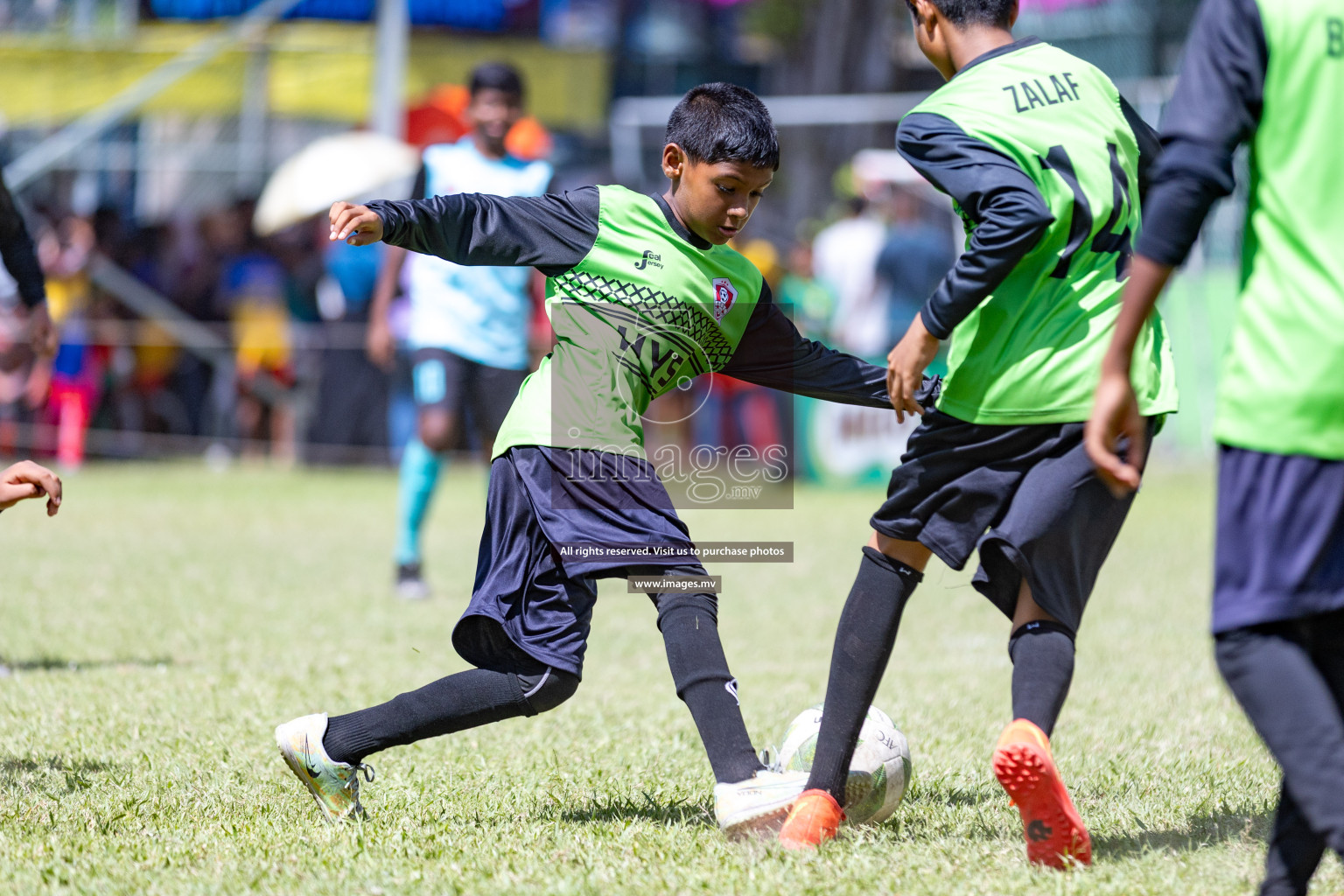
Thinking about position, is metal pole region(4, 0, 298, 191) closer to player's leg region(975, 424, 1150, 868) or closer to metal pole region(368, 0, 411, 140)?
metal pole region(368, 0, 411, 140)

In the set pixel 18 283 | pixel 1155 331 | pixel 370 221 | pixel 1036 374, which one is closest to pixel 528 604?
pixel 370 221

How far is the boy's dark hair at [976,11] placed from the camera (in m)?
3.20

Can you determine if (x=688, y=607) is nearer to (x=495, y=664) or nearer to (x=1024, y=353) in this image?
(x=495, y=664)

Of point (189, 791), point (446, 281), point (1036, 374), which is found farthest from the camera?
point (446, 281)

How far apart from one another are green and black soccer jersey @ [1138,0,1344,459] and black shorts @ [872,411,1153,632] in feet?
2.10

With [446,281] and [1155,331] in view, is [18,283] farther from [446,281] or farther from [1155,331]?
[1155,331]

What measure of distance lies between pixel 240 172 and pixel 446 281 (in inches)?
393

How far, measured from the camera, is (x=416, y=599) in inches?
282

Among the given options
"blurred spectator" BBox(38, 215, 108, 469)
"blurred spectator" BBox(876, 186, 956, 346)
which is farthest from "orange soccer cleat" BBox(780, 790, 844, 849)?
"blurred spectator" BBox(38, 215, 108, 469)

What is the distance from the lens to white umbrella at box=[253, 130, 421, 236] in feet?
40.9

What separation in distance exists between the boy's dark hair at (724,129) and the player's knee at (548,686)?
1199 mm

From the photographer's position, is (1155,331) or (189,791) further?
(189,791)

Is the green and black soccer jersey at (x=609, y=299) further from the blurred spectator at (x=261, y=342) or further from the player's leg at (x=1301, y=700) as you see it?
the blurred spectator at (x=261, y=342)

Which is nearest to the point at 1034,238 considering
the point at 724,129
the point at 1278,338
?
the point at 1278,338
